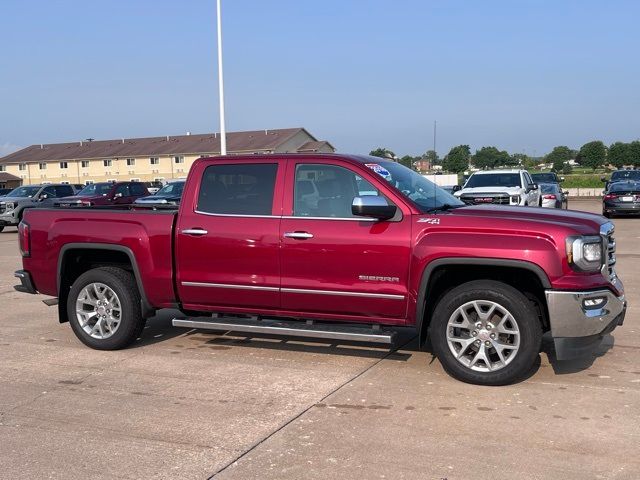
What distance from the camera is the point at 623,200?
76.3 ft

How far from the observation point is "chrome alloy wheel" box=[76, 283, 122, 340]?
6680 millimetres

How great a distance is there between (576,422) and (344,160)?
2853 mm

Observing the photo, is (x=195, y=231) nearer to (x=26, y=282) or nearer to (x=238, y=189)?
(x=238, y=189)

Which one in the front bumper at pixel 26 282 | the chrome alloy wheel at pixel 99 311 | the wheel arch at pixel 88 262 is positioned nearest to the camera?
the wheel arch at pixel 88 262

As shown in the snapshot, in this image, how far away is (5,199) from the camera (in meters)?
24.4

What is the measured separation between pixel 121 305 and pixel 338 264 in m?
2.34

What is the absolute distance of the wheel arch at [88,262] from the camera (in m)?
6.50

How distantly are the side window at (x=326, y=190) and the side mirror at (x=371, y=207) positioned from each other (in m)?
0.30

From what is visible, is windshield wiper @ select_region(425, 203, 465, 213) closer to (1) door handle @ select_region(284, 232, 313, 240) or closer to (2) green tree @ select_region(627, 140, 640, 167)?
(1) door handle @ select_region(284, 232, 313, 240)

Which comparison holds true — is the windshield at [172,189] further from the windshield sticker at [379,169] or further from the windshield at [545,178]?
the windshield sticker at [379,169]

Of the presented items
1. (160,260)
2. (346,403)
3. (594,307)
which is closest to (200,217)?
(160,260)

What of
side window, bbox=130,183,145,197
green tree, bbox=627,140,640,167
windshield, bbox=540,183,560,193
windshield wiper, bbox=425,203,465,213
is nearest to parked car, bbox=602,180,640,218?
windshield, bbox=540,183,560,193

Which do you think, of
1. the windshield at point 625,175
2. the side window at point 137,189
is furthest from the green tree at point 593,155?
the side window at point 137,189

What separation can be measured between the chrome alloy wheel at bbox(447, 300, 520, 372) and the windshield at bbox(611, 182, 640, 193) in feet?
66.8
